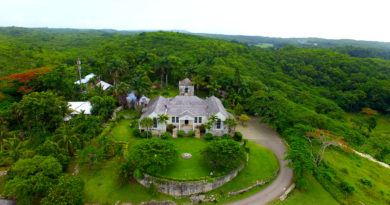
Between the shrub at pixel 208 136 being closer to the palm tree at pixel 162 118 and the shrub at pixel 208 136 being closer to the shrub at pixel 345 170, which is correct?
the palm tree at pixel 162 118

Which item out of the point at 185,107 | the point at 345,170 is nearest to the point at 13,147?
the point at 185,107

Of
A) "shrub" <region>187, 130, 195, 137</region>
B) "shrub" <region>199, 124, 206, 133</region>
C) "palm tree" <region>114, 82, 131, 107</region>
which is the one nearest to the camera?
"shrub" <region>187, 130, 195, 137</region>

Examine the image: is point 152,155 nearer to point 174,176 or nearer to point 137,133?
point 174,176

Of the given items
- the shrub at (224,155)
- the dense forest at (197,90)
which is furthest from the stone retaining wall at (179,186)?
the dense forest at (197,90)

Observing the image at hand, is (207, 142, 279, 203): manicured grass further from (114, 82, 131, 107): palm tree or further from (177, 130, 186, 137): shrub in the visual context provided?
(114, 82, 131, 107): palm tree

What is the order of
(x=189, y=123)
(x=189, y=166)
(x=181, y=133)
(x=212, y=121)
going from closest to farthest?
(x=189, y=166) → (x=212, y=121) → (x=181, y=133) → (x=189, y=123)

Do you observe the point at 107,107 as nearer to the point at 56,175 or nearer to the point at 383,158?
the point at 56,175

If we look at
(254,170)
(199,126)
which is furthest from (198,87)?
(254,170)

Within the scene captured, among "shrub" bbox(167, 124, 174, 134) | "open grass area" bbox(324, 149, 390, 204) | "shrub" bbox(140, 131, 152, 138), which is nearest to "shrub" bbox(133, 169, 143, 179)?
"shrub" bbox(140, 131, 152, 138)
